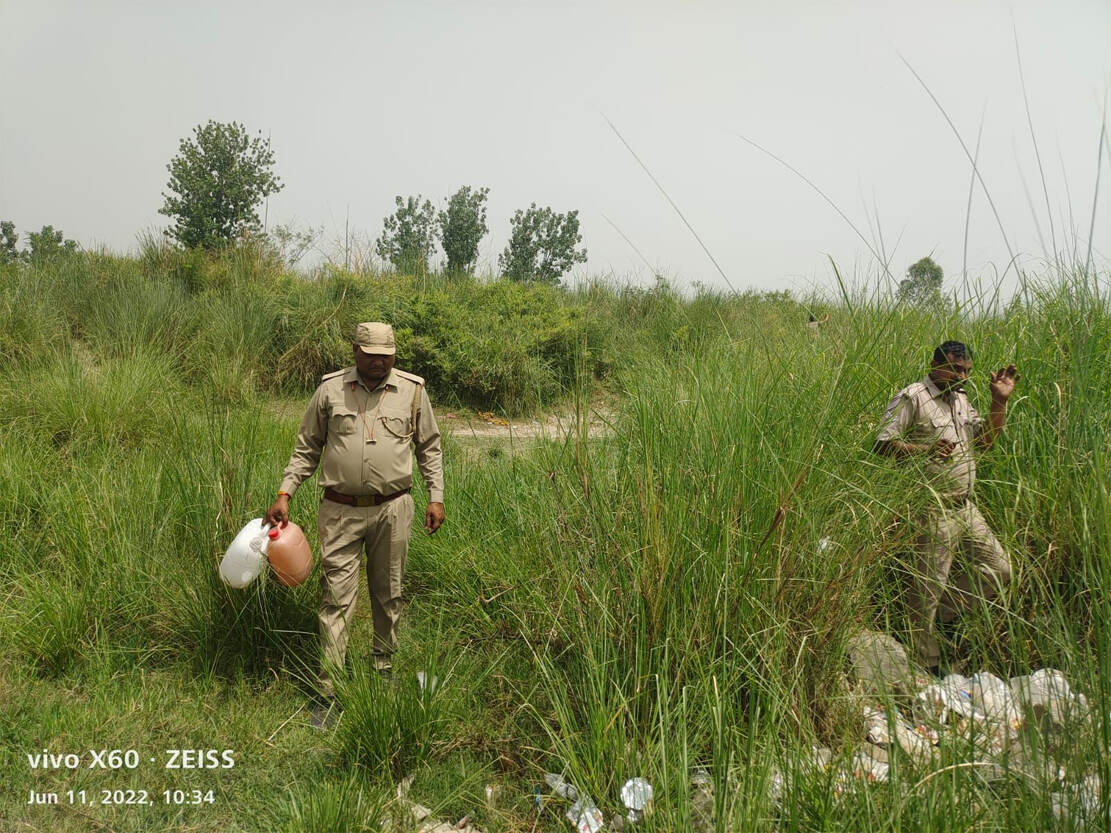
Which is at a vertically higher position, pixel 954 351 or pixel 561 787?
pixel 954 351

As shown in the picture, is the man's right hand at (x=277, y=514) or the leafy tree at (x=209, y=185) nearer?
the man's right hand at (x=277, y=514)

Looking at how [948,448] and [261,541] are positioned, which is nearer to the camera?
[948,448]

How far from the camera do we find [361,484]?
12.2 ft

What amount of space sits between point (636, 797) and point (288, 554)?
6.39 ft

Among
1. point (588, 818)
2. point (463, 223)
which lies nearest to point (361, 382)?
point (588, 818)

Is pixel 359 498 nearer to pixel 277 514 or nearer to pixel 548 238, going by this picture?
pixel 277 514

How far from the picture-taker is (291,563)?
11.8 feet

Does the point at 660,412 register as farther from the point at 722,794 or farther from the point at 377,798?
the point at 377,798

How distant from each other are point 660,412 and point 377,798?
187 centimetres

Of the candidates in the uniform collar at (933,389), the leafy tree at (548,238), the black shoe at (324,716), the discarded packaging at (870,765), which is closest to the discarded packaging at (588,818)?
the discarded packaging at (870,765)

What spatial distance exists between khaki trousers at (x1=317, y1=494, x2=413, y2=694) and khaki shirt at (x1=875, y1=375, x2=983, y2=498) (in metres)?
2.34

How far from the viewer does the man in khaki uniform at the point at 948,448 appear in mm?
3354

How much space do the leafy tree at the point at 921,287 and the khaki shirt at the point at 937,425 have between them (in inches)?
34.2
